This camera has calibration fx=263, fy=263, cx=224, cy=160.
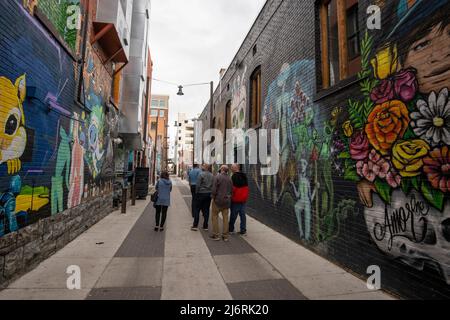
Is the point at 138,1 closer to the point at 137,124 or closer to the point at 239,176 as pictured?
the point at 137,124

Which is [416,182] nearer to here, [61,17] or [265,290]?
[265,290]

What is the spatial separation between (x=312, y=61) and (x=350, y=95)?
1.76 metres

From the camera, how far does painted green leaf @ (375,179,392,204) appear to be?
3.53 m

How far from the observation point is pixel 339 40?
505cm

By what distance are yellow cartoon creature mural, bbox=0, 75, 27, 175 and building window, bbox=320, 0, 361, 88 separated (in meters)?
5.34

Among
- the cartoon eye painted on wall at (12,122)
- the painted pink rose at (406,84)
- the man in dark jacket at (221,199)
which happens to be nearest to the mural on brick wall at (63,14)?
the cartoon eye painted on wall at (12,122)

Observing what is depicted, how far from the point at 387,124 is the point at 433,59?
0.89m

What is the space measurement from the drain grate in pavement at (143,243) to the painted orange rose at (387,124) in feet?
13.6

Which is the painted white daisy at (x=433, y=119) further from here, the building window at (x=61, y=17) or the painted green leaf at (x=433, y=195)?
the building window at (x=61, y=17)

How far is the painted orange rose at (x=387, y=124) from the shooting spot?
335 centimetres

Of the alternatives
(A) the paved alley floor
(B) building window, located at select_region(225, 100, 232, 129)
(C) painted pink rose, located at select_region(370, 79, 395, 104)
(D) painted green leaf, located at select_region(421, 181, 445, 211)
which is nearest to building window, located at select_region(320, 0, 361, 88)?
(C) painted pink rose, located at select_region(370, 79, 395, 104)

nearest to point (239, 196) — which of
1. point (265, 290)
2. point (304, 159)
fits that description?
point (304, 159)

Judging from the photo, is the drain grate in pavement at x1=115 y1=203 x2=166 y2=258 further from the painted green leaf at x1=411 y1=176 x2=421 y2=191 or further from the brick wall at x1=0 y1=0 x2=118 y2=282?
the painted green leaf at x1=411 y1=176 x2=421 y2=191

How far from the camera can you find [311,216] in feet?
17.9
